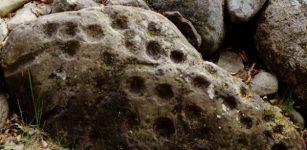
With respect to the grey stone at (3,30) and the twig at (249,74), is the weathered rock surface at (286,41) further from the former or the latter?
the grey stone at (3,30)

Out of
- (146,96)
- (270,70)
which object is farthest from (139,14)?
(270,70)

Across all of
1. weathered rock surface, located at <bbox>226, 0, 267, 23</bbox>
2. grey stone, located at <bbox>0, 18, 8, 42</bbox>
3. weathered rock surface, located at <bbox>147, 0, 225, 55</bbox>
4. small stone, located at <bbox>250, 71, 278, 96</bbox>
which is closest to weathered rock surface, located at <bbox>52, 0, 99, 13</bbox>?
grey stone, located at <bbox>0, 18, 8, 42</bbox>

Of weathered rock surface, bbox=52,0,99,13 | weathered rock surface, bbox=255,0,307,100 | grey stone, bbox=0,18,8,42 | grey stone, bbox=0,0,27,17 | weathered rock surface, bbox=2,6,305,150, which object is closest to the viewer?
weathered rock surface, bbox=2,6,305,150

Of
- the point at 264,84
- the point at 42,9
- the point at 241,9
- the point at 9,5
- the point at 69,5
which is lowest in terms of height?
the point at 264,84

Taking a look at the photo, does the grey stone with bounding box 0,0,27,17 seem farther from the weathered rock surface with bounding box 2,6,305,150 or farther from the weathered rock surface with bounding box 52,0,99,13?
the weathered rock surface with bounding box 2,6,305,150

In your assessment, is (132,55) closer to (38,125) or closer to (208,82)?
(208,82)

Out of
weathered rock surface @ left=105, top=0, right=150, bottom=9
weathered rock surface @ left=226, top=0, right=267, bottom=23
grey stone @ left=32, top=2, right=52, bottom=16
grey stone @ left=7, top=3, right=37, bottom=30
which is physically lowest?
weathered rock surface @ left=226, top=0, right=267, bottom=23

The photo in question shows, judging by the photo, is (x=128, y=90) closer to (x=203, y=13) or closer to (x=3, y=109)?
(x=3, y=109)

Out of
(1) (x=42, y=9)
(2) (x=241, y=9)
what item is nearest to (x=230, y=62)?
(2) (x=241, y=9)
